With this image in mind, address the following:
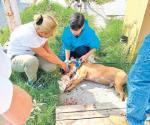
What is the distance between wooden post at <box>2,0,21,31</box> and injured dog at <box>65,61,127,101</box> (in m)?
1.05

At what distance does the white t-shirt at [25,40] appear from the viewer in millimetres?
3357

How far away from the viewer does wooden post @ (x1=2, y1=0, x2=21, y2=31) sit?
13.0 ft

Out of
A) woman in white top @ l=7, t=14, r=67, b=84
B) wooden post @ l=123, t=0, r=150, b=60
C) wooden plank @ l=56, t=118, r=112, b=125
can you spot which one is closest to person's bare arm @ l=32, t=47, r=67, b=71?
woman in white top @ l=7, t=14, r=67, b=84

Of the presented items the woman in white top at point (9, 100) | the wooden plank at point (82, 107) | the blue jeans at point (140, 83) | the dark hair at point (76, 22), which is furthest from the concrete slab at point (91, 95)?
the woman in white top at point (9, 100)

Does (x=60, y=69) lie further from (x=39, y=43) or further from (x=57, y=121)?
(x=57, y=121)

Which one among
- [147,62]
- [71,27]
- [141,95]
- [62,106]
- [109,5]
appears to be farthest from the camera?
[109,5]

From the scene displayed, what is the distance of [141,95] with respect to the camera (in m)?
2.29

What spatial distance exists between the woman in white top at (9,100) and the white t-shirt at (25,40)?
7.08 ft

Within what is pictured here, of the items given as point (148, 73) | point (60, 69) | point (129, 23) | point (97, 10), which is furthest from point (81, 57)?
point (148, 73)

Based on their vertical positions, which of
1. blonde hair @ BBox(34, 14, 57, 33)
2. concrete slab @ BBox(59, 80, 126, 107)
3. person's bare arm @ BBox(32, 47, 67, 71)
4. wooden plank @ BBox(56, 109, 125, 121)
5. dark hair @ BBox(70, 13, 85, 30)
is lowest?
concrete slab @ BBox(59, 80, 126, 107)

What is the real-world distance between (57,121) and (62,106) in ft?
0.86

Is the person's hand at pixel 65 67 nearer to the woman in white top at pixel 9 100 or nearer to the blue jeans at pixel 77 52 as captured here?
the blue jeans at pixel 77 52

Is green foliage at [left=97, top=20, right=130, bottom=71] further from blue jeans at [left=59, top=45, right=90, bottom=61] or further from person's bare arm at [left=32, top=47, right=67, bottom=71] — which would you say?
person's bare arm at [left=32, top=47, right=67, bottom=71]

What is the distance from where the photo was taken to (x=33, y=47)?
341cm
